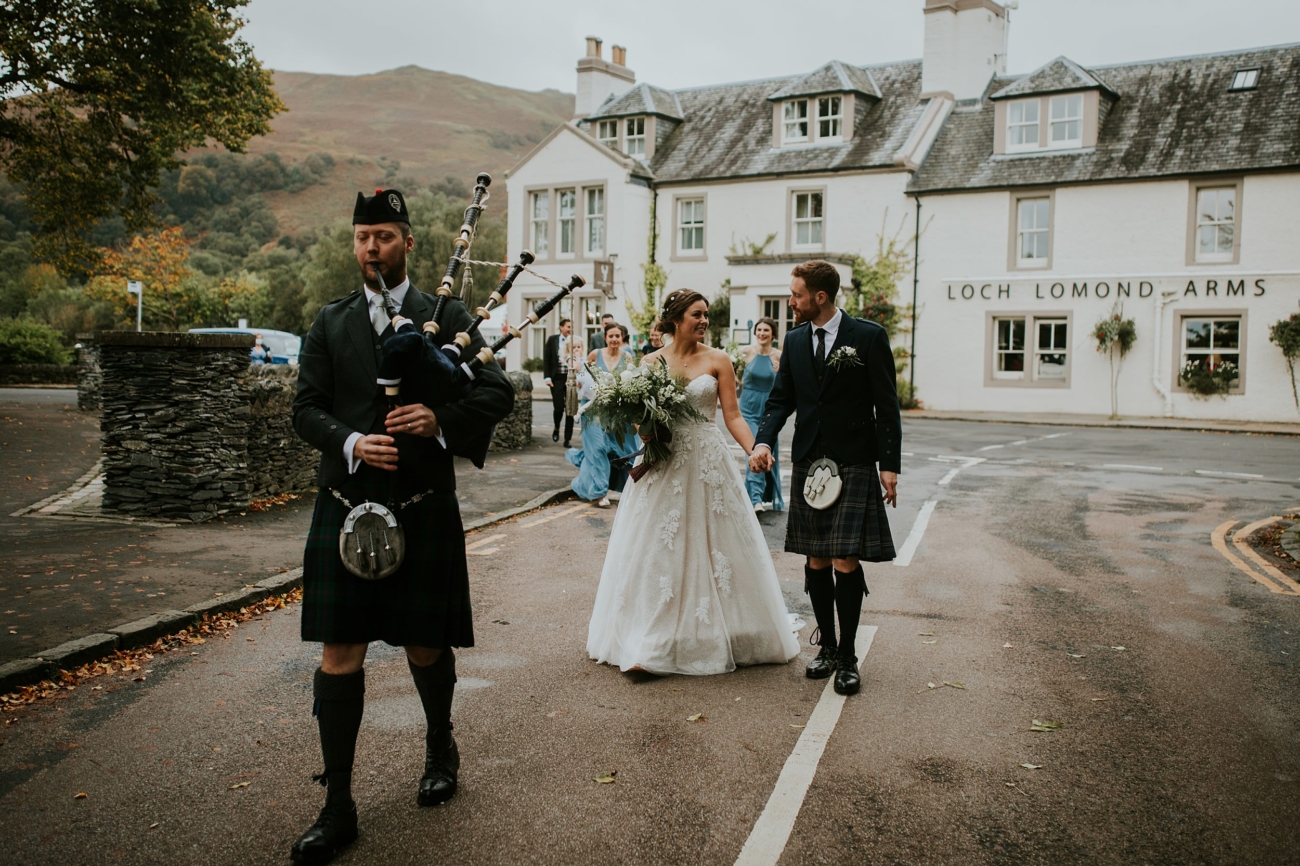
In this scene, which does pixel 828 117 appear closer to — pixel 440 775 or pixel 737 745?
pixel 737 745

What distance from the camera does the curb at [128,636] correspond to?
550 centimetres

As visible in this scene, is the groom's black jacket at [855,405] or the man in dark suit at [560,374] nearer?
the groom's black jacket at [855,405]

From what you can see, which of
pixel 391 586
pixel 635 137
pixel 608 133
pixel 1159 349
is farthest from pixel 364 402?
pixel 608 133

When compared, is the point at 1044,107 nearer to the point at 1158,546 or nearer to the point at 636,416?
the point at 1158,546

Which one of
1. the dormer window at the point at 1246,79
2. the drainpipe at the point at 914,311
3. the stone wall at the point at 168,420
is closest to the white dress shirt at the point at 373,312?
the stone wall at the point at 168,420

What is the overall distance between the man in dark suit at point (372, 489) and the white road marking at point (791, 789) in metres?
1.22

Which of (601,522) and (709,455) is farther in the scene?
(601,522)

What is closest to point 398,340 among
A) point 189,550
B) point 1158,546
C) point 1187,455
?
point 189,550

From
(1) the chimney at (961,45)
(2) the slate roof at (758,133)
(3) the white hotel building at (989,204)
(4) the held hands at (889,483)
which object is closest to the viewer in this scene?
(4) the held hands at (889,483)

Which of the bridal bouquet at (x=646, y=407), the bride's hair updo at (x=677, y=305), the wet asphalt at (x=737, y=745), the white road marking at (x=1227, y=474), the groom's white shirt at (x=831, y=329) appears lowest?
the wet asphalt at (x=737, y=745)

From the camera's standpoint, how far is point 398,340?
3562 millimetres

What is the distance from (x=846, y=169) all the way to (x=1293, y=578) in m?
25.4

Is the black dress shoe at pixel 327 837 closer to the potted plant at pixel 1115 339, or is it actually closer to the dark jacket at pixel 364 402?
the dark jacket at pixel 364 402

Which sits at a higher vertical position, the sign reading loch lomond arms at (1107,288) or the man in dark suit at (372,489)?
the sign reading loch lomond arms at (1107,288)
